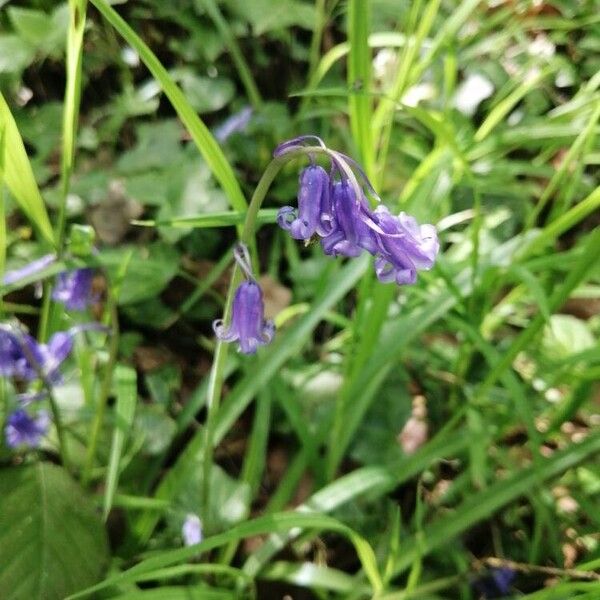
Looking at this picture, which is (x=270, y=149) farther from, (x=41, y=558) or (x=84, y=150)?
(x=41, y=558)

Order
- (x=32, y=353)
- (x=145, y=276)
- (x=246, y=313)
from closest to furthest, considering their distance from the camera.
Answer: (x=246, y=313)
(x=32, y=353)
(x=145, y=276)

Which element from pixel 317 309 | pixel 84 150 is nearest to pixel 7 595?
pixel 317 309

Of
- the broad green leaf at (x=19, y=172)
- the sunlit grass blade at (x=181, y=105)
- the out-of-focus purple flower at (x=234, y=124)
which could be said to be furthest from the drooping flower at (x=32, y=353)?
the out-of-focus purple flower at (x=234, y=124)

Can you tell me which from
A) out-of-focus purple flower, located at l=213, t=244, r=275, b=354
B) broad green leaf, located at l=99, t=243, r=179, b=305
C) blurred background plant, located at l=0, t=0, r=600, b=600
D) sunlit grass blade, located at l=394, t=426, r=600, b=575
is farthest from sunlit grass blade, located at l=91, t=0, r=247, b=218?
sunlit grass blade, located at l=394, t=426, r=600, b=575

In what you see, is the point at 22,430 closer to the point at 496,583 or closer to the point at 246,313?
the point at 246,313

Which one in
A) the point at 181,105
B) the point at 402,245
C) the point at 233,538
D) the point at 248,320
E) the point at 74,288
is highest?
the point at 181,105

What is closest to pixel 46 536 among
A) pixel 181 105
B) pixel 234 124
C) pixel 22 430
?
pixel 22 430

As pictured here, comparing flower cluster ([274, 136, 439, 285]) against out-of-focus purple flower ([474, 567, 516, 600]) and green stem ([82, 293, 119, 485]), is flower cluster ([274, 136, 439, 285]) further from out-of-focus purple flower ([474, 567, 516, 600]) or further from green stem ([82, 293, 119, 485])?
out-of-focus purple flower ([474, 567, 516, 600])
